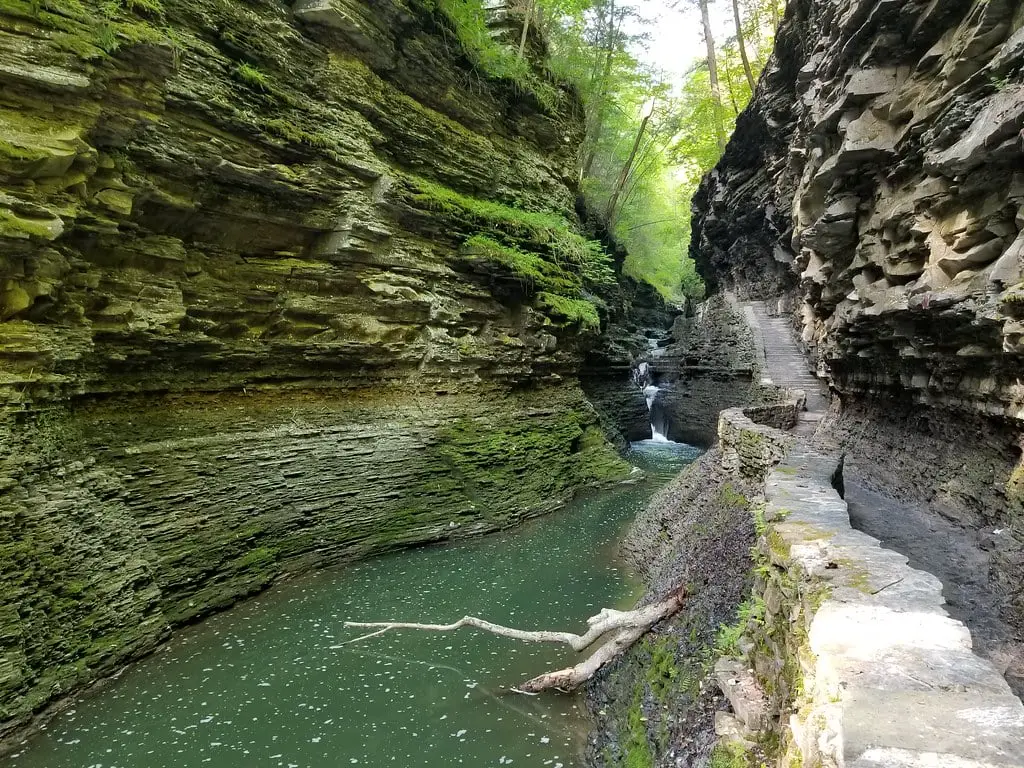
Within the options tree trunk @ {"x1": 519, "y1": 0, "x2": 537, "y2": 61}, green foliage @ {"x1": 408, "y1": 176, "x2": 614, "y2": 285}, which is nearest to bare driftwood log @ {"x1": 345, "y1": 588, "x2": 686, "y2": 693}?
green foliage @ {"x1": 408, "y1": 176, "x2": 614, "y2": 285}

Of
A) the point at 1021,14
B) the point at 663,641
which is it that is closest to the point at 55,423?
the point at 663,641

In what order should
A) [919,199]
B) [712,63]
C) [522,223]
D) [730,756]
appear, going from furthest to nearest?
[712,63] → [522,223] → [919,199] → [730,756]

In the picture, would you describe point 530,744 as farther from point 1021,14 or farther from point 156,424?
point 1021,14

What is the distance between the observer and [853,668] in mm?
2631

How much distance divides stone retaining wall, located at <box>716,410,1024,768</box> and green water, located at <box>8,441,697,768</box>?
3123mm

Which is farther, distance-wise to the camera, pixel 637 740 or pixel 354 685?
pixel 354 685

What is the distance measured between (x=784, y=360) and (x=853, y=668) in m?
19.4

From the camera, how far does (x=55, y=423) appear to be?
24.0 ft

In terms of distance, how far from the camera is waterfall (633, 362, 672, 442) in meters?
27.7

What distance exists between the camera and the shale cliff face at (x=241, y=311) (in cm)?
691

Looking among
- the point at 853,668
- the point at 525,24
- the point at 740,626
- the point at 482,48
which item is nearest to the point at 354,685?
the point at 740,626

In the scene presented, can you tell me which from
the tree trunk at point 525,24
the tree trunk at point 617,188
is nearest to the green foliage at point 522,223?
the tree trunk at point 525,24

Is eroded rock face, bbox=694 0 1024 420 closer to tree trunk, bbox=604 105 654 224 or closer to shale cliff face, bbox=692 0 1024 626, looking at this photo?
shale cliff face, bbox=692 0 1024 626

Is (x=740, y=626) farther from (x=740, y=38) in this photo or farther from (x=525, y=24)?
(x=740, y=38)
